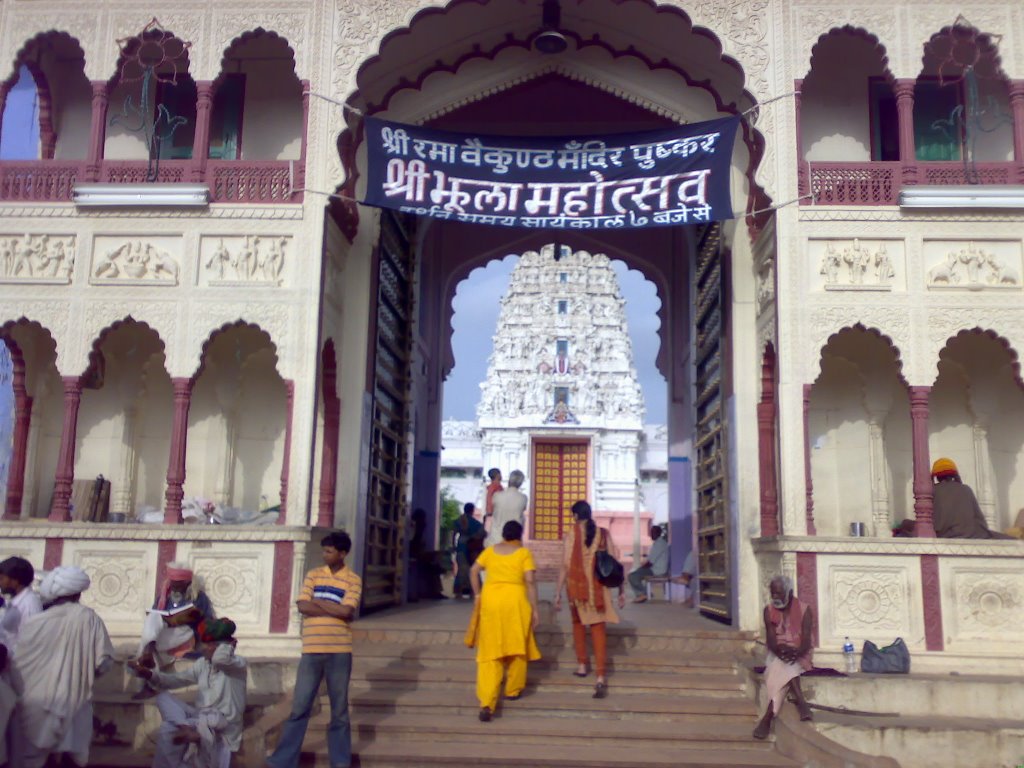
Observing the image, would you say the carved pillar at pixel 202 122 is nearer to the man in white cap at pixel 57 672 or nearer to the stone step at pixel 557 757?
the man in white cap at pixel 57 672

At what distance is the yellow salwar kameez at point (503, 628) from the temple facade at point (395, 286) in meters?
1.96

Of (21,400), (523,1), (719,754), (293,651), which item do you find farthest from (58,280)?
(719,754)

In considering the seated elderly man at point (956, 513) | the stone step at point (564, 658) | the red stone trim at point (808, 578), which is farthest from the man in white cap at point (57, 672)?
the seated elderly man at point (956, 513)

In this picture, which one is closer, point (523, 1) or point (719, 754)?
point (719, 754)

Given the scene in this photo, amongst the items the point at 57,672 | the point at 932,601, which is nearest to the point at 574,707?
the point at 932,601

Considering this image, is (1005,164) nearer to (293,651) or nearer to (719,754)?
(719,754)

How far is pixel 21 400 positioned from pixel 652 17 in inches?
290

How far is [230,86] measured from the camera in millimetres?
11086

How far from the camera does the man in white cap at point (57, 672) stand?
5570 millimetres

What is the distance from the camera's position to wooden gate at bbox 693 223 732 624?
10461 mm

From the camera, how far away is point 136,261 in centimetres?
941

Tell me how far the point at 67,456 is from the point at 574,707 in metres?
5.00

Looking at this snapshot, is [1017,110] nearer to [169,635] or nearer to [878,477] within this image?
[878,477]

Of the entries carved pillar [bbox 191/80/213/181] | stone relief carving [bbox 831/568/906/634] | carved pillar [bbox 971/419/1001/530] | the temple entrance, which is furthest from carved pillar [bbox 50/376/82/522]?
the temple entrance
